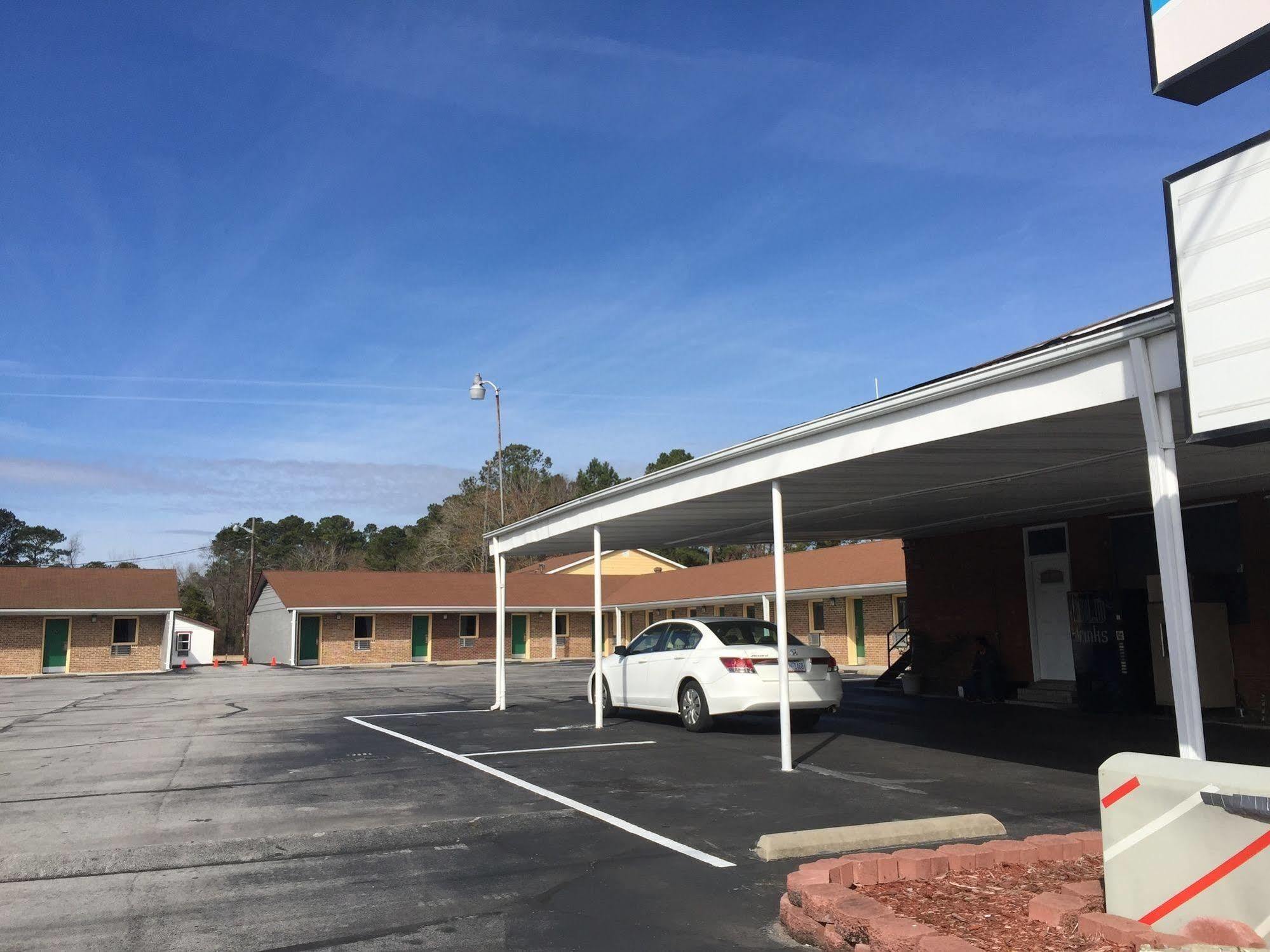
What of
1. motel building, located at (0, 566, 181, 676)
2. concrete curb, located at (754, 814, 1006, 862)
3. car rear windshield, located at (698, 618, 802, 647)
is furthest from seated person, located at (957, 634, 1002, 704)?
motel building, located at (0, 566, 181, 676)

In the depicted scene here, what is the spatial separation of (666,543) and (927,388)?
1130cm

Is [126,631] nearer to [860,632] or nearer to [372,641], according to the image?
[372,641]

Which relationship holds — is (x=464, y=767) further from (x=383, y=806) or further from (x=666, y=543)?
(x=666, y=543)

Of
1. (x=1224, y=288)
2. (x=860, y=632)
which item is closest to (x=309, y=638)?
(x=860, y=632)

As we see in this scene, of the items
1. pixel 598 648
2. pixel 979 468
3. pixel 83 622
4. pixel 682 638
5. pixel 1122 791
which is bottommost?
pixel 1122 791

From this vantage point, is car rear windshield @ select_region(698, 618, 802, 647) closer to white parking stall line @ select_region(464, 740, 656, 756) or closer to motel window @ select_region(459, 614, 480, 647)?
white parking stall line @ select_region(464, 740, 656, 756)

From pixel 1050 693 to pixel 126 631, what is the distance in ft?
130

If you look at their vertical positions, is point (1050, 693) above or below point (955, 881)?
above

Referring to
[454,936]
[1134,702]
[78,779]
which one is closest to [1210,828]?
[454,936]

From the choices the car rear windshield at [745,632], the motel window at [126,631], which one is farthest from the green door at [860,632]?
the motel window at [126,631]

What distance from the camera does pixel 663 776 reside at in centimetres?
988

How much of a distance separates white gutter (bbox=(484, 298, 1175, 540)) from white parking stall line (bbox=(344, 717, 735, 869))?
3.98m

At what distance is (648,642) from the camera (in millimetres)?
14688

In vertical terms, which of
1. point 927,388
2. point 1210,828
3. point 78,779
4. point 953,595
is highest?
point 927,388
